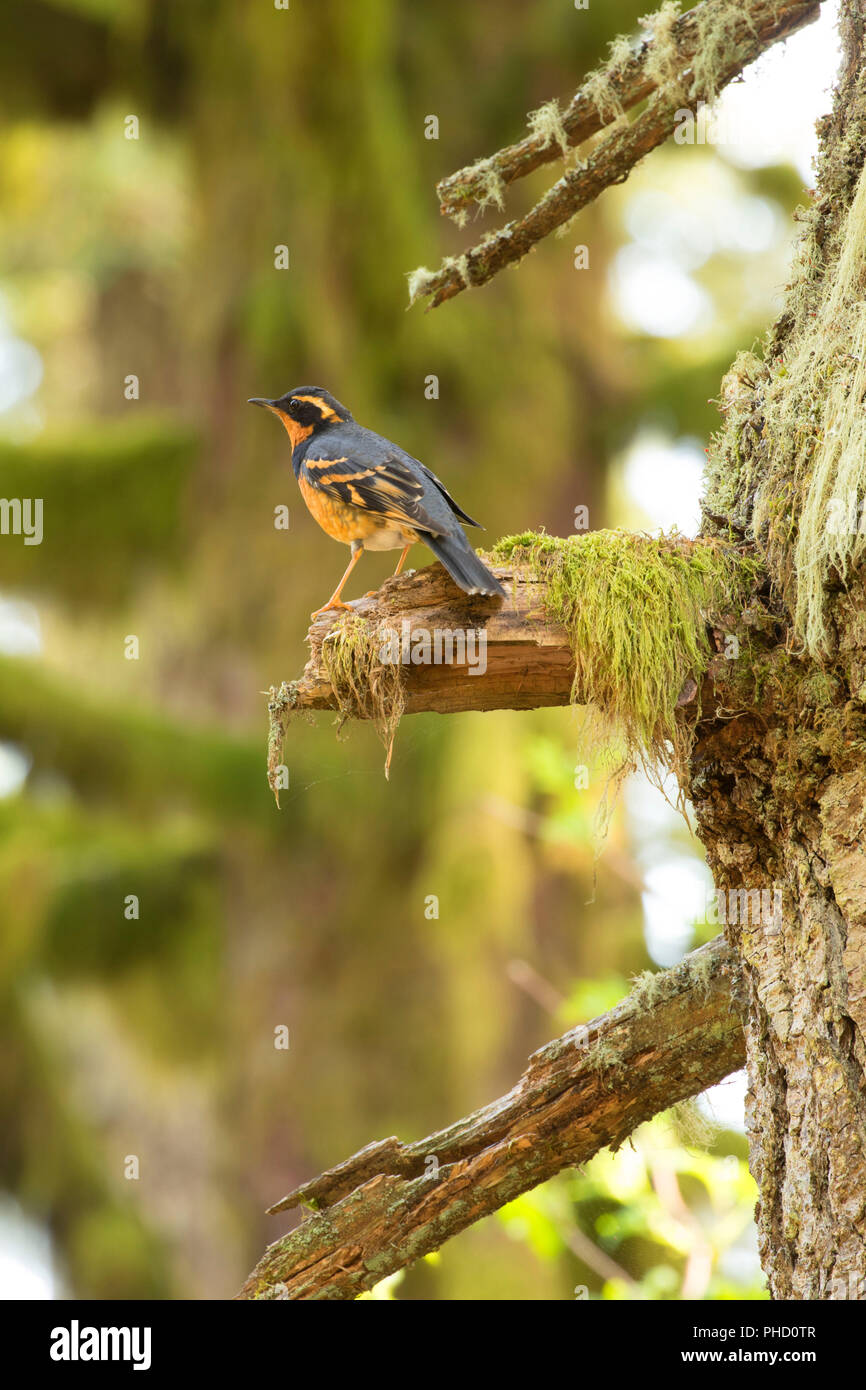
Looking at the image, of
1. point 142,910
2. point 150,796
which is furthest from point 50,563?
point 142,910

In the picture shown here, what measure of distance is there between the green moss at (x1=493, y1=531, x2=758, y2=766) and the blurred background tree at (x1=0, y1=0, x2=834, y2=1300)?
3.89 meters

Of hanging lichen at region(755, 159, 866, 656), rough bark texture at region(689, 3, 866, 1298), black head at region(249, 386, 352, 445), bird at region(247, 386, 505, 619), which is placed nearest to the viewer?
rough bark texture at region(689, 3, 866, 1298)

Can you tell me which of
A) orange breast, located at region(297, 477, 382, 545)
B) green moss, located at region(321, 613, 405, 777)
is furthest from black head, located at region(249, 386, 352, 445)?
green moss, located at region(321, 613, 405, 777)

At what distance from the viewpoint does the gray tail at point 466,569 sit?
96.3 inches

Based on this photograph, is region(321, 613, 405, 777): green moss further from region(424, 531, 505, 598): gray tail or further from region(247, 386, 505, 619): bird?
region(247, 386, 505, 619): bird

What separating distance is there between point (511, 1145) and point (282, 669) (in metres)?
5.78

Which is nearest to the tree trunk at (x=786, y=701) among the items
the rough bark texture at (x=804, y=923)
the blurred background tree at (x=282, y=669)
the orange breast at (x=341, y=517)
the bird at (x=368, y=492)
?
the rough bark texture at (x=804, y=923)

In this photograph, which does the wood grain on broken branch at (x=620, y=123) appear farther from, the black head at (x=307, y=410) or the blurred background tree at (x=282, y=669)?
the blurred background tree at (x=282, y=669)

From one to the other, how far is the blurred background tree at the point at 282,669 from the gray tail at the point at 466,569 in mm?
3932

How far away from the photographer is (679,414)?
7723mm

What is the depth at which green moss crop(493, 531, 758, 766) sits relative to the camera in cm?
250

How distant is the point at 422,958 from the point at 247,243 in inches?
181
